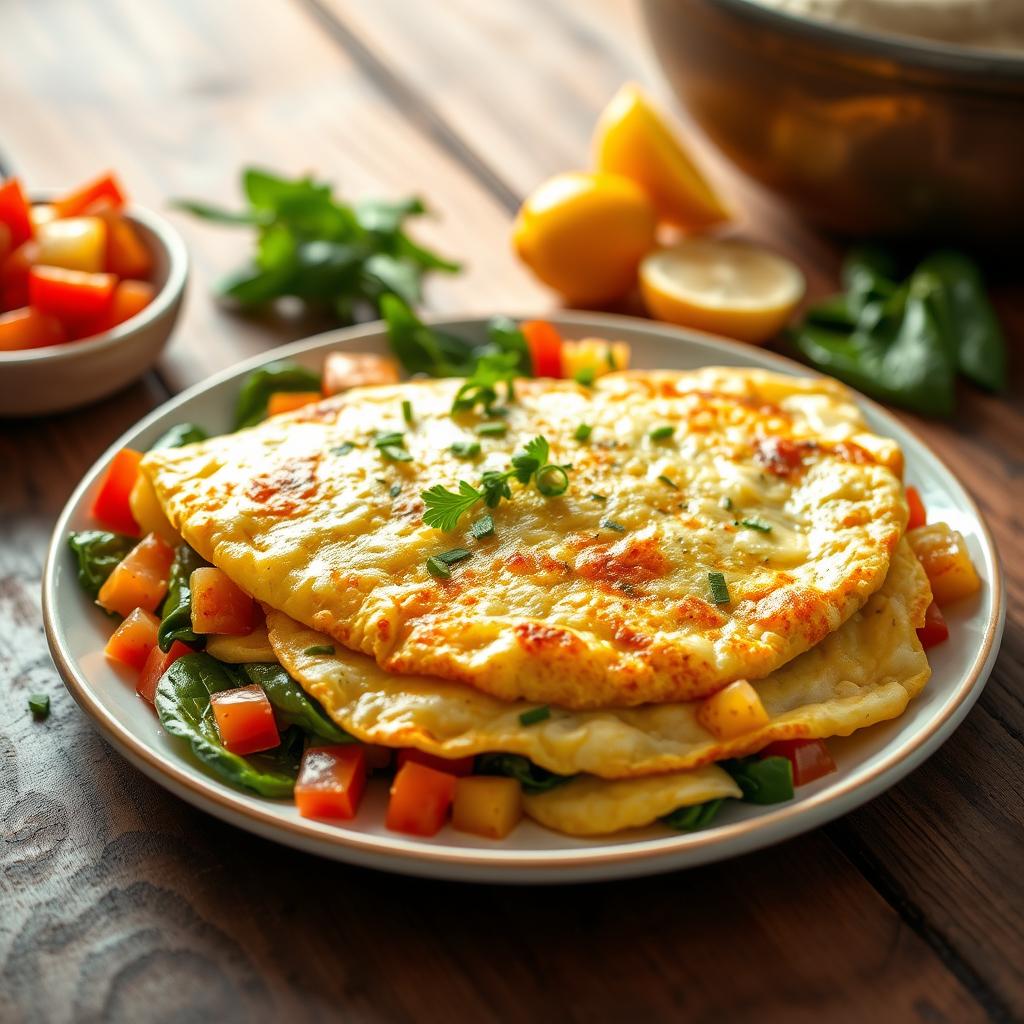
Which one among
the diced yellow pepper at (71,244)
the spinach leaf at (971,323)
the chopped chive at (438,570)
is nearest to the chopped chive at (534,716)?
the chopped chive at (438,570)

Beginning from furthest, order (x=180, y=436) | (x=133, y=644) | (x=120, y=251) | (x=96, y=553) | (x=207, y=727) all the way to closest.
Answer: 1. (x=120, y=251)
2. (x=180, y=436)
3. (x=96, y=553)
4. (x=133, y=644)
5. (x=207, y=727)

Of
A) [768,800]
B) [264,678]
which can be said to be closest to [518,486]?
[264,678]

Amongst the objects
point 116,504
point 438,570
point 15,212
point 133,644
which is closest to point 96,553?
point 116,504

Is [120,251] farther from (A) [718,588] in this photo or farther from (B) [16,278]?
(A) [718,588]

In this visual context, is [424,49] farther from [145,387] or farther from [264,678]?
[264,678]

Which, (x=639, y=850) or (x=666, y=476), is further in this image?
(x=666, y=476)
